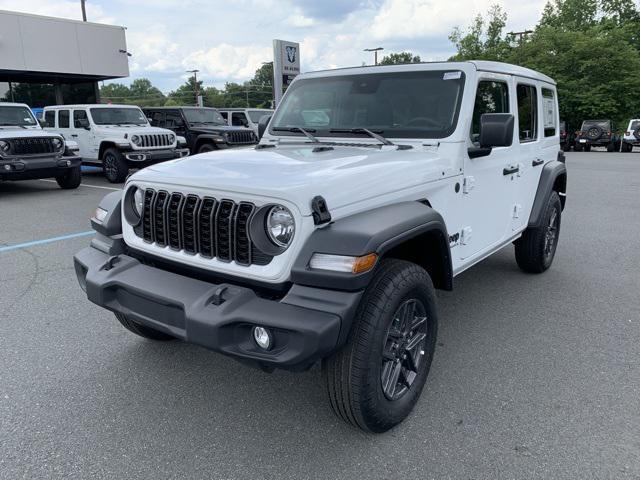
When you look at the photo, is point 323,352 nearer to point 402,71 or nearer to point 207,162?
point 207,162

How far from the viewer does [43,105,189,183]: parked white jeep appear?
12.1m

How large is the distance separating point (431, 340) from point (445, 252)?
0.49 meters

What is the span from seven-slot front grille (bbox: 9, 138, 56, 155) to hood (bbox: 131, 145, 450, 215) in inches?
347

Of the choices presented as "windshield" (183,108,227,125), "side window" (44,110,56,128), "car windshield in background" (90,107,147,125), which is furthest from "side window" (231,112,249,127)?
"side window" (44,110,56,128)

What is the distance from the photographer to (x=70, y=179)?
11320 mm

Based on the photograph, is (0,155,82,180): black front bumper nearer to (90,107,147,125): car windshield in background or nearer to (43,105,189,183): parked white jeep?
(43,105,189,183): parked white jeep

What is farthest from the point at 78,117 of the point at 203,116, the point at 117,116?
the point at 203,116

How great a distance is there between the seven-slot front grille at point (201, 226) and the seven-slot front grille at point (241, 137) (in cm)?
1161

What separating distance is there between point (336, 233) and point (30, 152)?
10.2 meters

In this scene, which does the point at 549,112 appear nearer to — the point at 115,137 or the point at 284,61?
the point at 115,137

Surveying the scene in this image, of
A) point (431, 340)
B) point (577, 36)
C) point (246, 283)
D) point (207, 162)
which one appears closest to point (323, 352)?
point (246, 283)

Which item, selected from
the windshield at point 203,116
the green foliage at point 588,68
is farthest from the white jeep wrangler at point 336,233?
the green foliage at point 588,68

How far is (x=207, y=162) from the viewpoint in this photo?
2.86 m

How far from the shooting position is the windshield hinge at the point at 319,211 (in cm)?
225
